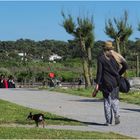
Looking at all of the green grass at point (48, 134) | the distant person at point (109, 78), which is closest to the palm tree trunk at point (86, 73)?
the distant person at point (109, 78)

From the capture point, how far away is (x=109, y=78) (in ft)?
38.8

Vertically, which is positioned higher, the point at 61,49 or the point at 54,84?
the point at 61,49

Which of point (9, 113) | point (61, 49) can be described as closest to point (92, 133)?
point (9, 113)

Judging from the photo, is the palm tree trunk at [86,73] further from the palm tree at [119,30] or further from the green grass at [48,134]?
the green grass at [48,134]

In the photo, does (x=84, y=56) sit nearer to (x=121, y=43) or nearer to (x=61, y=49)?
(x=121, y=43)

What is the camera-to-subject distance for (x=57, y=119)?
12875mm

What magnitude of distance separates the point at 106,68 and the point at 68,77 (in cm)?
5560

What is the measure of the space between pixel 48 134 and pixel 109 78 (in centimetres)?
269

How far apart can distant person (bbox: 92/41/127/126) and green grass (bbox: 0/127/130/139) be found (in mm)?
1610

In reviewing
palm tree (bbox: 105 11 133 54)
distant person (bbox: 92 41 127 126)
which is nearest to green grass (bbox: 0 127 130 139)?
distant person (bbox: 92 41 127 126)

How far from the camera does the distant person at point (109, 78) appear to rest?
38.8ft

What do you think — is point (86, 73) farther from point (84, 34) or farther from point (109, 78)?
point (109, 78)

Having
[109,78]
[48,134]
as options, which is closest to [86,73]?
[109,78]

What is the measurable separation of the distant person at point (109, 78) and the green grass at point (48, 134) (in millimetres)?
1610
